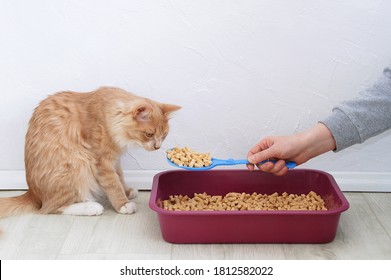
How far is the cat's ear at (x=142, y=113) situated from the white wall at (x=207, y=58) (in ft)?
0.83

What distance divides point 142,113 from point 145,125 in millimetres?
45

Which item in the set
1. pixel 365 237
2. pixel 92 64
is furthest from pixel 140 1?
pixel 365 237

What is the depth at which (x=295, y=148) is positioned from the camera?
177 centimetres

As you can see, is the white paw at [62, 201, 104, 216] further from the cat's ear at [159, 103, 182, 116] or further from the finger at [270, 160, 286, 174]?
the finger at [270, 160, 286, 174]

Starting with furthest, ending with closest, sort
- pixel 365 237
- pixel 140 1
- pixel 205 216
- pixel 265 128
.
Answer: pixel 265 128 → pixel 140 1 → pixel 365 237 → pixel 205 216

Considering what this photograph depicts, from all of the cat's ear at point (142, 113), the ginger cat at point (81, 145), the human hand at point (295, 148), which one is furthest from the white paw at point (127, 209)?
the human hand at point (295, 148)

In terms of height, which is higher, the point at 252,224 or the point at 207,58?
the point at 207,58

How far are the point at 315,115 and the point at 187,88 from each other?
492 mm

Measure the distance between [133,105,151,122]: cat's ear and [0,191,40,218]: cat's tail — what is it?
504 mm

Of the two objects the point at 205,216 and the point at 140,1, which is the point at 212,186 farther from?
the point at 140,1

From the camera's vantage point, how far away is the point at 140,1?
196cm

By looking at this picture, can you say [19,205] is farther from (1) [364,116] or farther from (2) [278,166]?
(1) [364,116]

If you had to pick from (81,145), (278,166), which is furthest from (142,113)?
(278,166)

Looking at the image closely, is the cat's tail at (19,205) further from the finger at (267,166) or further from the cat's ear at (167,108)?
the finger at (267,166)
